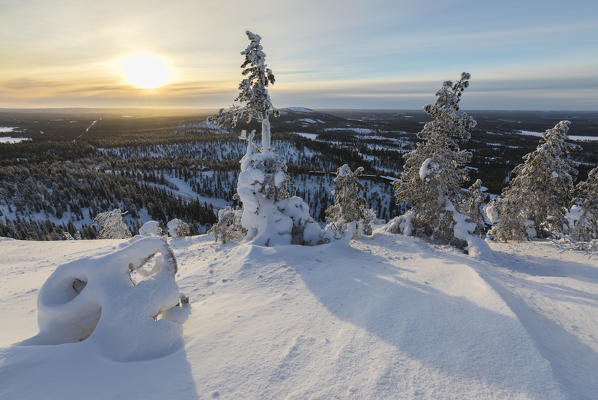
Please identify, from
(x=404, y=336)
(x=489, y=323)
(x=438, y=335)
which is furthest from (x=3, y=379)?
(x=489, y=323)

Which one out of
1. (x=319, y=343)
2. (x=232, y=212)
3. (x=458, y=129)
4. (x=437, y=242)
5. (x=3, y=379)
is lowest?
(x=437, y=242)

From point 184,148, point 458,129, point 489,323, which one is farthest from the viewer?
point 184,148

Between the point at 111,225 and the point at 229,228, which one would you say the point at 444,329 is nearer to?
the point at 229,228

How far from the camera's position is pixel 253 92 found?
13.1 meters

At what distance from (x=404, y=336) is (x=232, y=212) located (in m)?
15.2

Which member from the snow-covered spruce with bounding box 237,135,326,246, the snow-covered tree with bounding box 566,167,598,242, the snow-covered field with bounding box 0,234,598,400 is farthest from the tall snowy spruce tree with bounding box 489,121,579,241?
the snow-covered spruce with bounding box 237,135,326,246

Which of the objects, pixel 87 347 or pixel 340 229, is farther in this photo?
pixel 340 229

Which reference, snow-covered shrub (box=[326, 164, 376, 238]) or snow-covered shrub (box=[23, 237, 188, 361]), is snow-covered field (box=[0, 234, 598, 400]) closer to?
snow-covered shrub (box=[23, 237, 188, 361])

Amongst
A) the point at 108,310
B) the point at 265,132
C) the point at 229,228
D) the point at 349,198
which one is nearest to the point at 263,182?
the point at 265,132

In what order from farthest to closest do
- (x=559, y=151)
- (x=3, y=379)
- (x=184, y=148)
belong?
(x=184, y=148), (x=559, y=151), (x=3, y=379)

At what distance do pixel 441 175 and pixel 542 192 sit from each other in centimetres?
803

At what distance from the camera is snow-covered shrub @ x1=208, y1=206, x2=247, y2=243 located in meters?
16.9

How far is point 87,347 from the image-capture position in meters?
3.97

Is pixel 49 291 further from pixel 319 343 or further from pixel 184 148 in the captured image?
pixel 184 148
